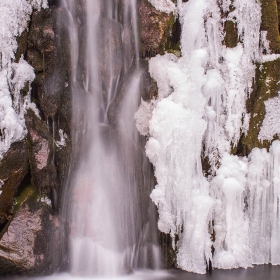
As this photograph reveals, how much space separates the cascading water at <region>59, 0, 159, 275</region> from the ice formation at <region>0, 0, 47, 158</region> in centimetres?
66

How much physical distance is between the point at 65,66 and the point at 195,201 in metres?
2.59

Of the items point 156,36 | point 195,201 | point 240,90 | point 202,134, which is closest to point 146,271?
point 195,201

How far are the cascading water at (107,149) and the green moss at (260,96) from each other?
155 centimetres

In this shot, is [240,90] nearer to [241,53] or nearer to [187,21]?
[241,53]

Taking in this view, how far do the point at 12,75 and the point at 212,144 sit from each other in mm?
2890

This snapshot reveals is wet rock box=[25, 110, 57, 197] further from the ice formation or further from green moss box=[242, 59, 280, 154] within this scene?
green moss box=[242, 59, 280, 154]

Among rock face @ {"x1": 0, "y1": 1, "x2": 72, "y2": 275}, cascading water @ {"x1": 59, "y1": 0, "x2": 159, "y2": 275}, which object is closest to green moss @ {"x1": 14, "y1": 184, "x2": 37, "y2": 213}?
rock face @ {"x1": 0, "y1": 1, "x2": 72, "y2": 275}

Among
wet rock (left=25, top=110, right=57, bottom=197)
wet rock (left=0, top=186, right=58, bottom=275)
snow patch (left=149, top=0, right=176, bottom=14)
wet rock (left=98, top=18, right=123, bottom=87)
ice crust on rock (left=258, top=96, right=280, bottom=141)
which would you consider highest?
snow patch (left=149, top=0, right=176, bottom=14)

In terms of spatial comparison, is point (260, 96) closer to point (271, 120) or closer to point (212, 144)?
point (271, 120)

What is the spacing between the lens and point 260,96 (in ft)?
21.6

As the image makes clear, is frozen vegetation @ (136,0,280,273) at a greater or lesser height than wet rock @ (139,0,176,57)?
lesser

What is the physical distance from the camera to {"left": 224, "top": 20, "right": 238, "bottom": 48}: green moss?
6.59m

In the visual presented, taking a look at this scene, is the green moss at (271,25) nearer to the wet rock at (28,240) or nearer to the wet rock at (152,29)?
the wet rock at (152,29)

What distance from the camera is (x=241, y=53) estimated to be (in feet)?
21.5
